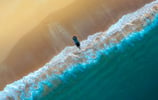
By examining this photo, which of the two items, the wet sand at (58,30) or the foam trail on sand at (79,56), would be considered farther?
the wet sand at (58,30)

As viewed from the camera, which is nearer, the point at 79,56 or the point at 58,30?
the point at 79,56

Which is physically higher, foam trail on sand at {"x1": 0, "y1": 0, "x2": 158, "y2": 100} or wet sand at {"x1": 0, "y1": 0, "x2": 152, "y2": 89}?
wet sand at {"x1": 0, "y1": 0, "x2": 152, "y2": 89}

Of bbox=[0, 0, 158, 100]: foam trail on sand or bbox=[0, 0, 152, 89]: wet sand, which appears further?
bbox=[0, 0, 152, 89]: wet sand

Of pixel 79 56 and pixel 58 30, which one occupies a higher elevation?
pixel 58 30

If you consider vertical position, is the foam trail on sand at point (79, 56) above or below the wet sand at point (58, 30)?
below
